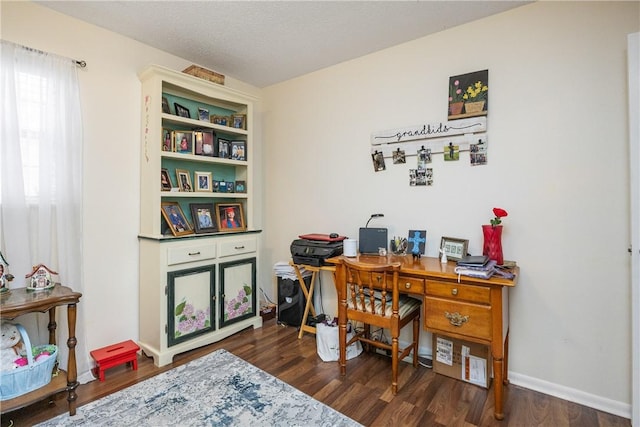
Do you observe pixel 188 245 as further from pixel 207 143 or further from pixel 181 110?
pixel 181 110

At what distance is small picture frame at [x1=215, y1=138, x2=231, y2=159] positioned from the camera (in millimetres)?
2900

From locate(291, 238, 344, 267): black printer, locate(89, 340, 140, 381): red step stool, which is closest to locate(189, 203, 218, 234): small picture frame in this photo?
locate(291, 238, 344, 267): black printer

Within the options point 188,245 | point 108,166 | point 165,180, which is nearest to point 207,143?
point 165,180

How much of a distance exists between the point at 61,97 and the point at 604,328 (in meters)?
3.80

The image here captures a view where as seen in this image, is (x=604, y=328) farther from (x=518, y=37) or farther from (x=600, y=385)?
(x=518, y=37)

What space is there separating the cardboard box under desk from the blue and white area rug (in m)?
0.86

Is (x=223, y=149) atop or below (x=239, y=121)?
below

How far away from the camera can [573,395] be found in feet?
6.23

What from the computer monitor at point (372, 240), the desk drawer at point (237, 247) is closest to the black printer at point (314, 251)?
the computer monitor at point (372, 240)

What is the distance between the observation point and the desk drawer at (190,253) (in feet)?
7.85

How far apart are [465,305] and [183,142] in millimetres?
2499

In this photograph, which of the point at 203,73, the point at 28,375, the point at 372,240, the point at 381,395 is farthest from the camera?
the point at 203,73

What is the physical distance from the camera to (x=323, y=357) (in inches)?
95.0

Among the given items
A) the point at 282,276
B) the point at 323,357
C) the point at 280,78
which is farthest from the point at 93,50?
the point at 323,357
